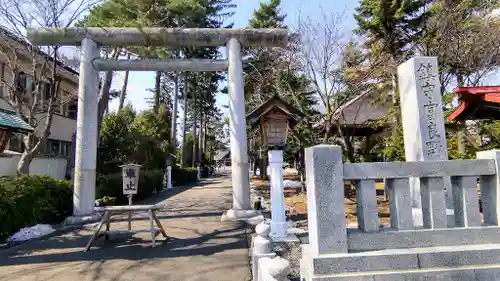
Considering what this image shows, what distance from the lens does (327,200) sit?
11.0 ft

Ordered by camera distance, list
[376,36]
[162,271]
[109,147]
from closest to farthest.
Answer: [162,271] → [109,147] → [376,36]

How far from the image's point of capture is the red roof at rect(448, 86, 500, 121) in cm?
798

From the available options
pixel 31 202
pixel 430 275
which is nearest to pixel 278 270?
pixel 430 275

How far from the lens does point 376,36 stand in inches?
755

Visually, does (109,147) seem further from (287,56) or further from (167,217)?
(287,56)

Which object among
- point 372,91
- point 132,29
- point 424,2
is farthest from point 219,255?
point 424,2

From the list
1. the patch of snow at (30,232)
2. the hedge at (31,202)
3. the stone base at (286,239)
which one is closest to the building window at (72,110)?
the hedge at (31,202)

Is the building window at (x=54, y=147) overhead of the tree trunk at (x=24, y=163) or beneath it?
overhead

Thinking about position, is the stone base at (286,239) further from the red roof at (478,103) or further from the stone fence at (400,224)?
the red roof at (478,103)

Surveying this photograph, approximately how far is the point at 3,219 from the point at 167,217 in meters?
4.02

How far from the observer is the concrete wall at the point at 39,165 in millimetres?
11844

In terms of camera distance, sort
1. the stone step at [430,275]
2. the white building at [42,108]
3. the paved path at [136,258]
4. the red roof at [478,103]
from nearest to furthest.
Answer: the stone step at [430,275], the paved path at [136,258], the red roof at [478,103], the white building at [42,108]

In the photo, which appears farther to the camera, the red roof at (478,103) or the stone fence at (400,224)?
the red roof at (478,103)

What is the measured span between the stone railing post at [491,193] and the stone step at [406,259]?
1.19 ft
